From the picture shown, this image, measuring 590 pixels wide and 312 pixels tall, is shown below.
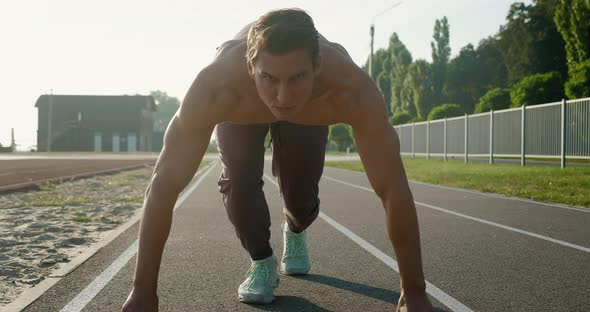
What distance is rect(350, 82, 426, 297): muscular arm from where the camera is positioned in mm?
2654

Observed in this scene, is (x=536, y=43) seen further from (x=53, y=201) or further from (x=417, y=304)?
(x=417, y=304)

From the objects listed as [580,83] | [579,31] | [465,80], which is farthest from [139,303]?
[465,80]

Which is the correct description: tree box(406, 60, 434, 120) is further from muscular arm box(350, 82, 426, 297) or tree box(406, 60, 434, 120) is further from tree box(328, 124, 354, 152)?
muscular arm box(350, 82, 426, 297)

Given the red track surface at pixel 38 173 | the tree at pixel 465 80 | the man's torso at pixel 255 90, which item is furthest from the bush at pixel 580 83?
the tree at pixel 465 80

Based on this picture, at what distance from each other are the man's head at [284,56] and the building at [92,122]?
70.9 metres

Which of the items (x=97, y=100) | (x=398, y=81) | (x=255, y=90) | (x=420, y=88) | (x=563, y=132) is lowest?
(x=255, y=90)

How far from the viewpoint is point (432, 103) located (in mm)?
61969

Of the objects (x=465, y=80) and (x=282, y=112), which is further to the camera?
(x=465, y=80)

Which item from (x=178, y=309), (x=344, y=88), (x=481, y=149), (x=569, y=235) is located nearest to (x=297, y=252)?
(x=178, y=309)

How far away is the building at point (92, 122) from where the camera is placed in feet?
229

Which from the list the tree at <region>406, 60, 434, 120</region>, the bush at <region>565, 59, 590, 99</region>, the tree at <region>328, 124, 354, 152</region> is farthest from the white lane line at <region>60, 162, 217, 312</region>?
the tree at <region>328, 124, 354, 152</region>

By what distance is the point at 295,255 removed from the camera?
438 cm

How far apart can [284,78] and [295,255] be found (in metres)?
2.27

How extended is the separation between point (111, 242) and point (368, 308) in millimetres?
3400
